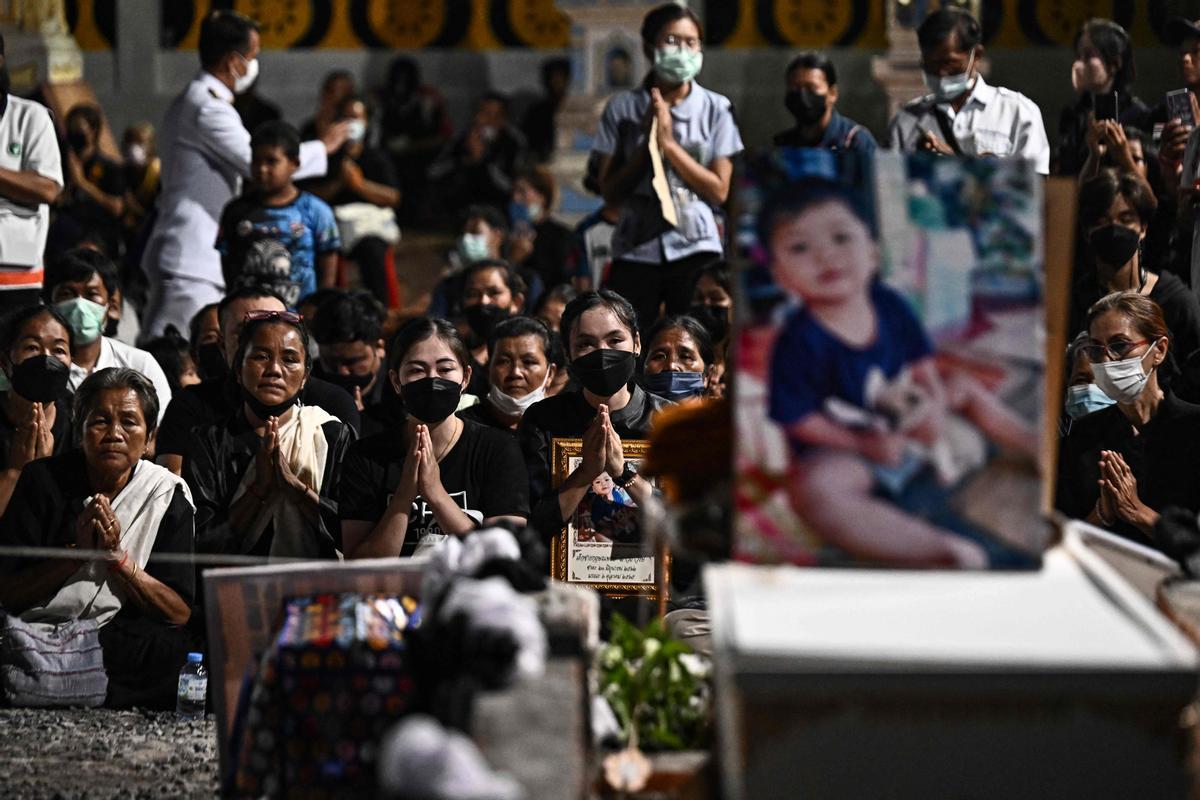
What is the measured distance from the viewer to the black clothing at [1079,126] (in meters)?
7.47

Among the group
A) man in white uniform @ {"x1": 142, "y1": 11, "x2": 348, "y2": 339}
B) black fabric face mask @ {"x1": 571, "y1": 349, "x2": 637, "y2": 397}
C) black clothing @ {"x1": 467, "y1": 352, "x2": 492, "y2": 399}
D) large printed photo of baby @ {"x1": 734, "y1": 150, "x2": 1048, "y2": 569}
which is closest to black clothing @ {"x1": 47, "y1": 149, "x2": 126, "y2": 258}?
man in white uniform @ {"x1": 142, "y1": 11, "x2": 348, "y2": 339}

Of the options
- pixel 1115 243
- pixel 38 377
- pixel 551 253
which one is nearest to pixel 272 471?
pixel 38 377

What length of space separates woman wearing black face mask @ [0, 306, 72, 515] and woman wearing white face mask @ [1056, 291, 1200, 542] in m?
3.23

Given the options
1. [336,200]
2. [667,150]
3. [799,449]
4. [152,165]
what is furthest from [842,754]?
[152,165]

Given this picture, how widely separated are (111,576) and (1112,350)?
3.10 meters

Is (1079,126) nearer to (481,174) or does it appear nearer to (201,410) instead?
(201,410)

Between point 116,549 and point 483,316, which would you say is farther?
point 483,316

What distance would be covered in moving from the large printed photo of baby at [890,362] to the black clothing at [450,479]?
7.30 feet

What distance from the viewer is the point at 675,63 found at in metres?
7.09

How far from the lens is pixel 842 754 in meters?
2.48

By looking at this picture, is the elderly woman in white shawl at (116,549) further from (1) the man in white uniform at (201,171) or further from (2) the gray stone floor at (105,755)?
(1) the man in white uniform at (201,171)

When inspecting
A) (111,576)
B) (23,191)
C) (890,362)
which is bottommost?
(111,576)

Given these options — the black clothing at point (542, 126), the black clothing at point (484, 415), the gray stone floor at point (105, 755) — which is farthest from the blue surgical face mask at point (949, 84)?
the black clothing at point (542, 126)

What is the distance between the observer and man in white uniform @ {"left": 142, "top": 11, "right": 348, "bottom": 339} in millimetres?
7895
